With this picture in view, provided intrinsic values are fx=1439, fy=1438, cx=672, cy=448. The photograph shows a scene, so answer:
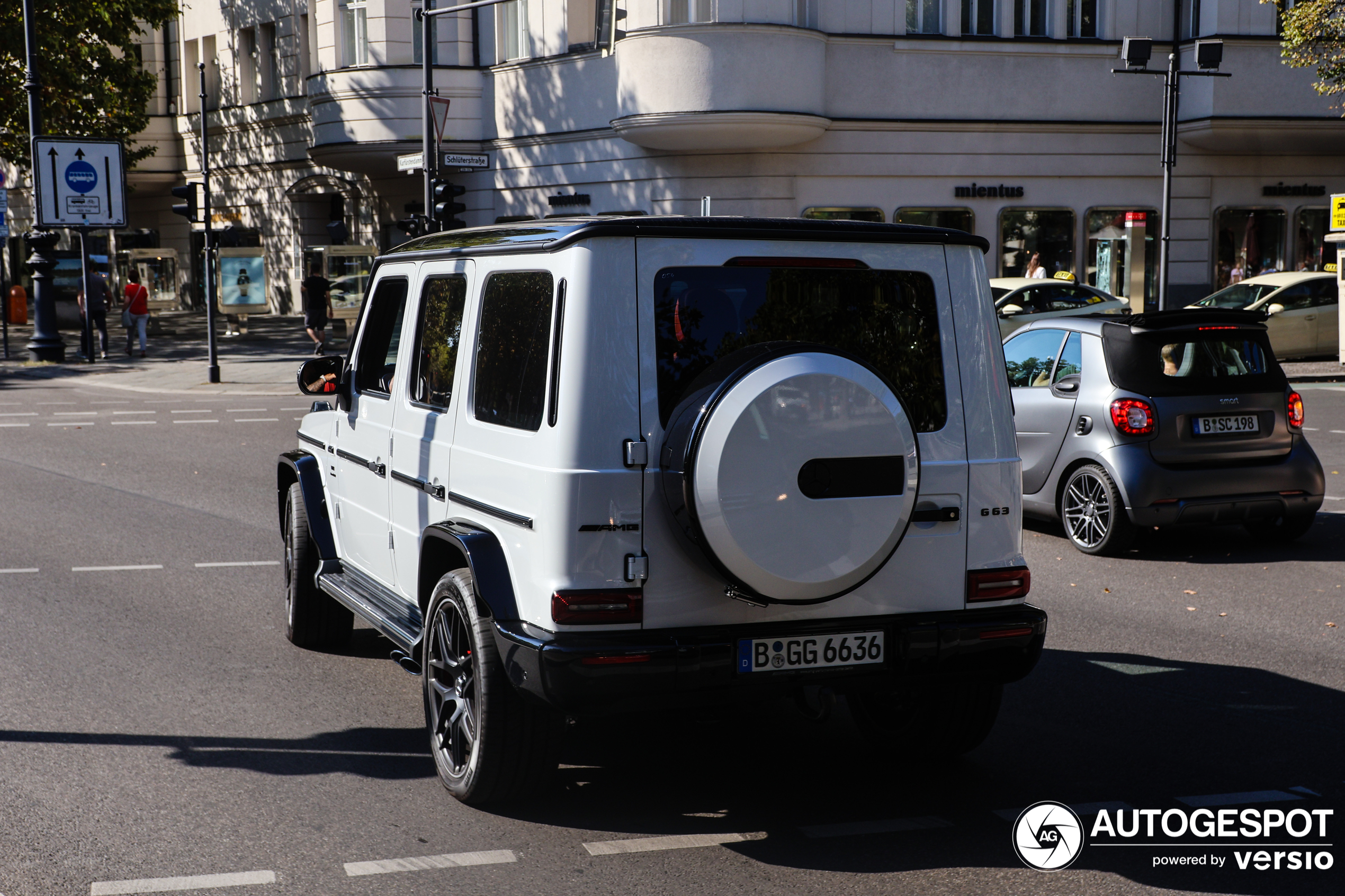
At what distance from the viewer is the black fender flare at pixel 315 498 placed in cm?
648

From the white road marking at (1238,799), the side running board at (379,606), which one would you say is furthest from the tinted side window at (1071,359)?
the side running board at (379,606)

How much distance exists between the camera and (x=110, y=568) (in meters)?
8.69

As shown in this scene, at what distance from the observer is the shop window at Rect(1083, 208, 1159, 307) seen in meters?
29.6

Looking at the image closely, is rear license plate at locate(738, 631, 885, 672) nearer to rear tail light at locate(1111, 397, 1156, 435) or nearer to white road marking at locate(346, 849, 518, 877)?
white road marking at locate(346, 849, 518, 877)

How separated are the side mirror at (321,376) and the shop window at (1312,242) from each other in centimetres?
2849

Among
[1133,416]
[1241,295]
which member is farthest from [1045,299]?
[1133,416]

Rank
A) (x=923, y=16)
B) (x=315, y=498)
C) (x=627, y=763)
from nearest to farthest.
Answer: (x=627, y=763), (x=315, y=498), (x=923, y=16)

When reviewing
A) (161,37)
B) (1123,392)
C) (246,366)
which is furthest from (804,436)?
(161,37)

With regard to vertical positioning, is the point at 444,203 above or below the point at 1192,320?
above

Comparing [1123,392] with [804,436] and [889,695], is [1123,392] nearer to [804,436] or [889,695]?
[889,695]

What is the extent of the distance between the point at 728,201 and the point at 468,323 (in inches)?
933

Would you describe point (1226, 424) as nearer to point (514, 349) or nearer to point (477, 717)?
point (514, 349)

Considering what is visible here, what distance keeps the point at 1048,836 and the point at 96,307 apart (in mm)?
26997
